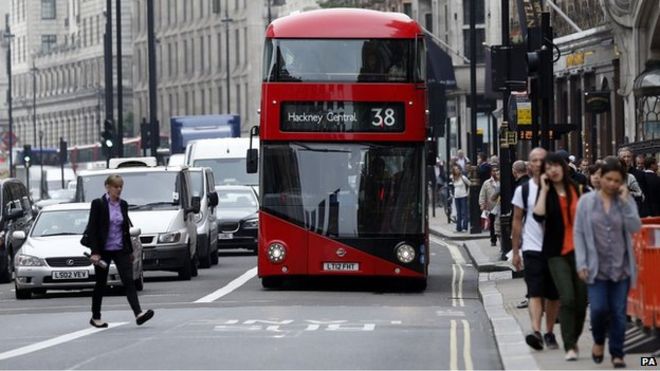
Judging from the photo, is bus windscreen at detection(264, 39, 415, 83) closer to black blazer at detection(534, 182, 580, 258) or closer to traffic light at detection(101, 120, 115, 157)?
black blazer at detection(534, 182, 580, 258)

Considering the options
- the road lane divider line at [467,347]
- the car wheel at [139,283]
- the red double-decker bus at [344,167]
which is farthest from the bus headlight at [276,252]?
the road lane divider line at [467,347]

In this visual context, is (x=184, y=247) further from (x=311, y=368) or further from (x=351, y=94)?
(x=311, y=368)

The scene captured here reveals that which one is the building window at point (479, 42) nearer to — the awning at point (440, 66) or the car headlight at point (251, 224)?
the awning at point (440, 66)

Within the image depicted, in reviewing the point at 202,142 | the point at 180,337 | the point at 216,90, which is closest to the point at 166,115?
the point at 216,90

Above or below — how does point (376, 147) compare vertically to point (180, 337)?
above

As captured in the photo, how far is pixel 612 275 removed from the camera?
16.5 meters

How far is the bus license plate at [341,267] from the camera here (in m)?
28.9

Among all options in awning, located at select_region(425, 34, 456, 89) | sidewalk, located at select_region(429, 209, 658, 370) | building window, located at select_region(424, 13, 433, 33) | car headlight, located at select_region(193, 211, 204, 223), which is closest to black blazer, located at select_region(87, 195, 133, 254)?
sidewalk, located at select_region(429, 209, 658, 370)

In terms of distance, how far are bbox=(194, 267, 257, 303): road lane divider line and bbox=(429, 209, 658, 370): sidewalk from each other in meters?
3.48

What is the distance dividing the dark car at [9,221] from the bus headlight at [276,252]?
29.7 ft

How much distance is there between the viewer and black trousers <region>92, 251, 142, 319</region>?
75.1ft

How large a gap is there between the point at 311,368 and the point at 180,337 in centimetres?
380

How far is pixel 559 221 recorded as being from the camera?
18.0 meters

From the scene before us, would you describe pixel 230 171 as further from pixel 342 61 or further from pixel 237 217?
pixel 342 61
